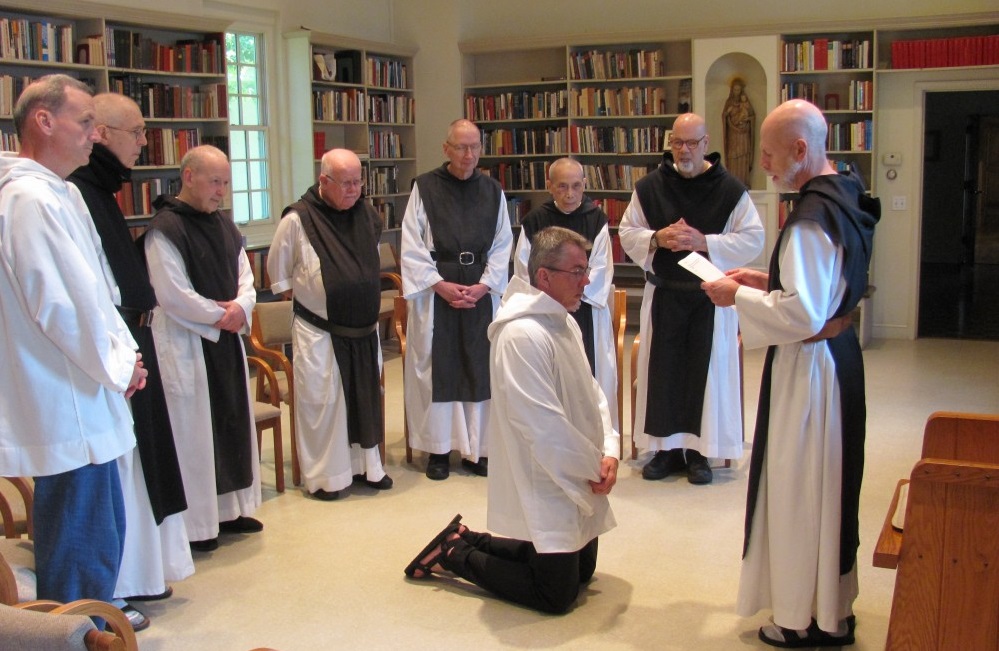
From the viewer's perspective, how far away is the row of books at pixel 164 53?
22.3ft

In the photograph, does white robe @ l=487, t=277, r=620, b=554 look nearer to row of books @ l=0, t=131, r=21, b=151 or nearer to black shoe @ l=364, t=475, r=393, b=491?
black shoe @ l=364, t=475, r=393, b=491

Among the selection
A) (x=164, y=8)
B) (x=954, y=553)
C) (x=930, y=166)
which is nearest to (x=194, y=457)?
(x=954, y=553)

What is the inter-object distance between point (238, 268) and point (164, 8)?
3.96 meters

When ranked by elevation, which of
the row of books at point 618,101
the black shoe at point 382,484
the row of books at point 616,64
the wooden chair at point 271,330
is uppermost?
the row of books at point 616,64

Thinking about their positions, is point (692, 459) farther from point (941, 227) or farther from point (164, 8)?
point (941, 227)

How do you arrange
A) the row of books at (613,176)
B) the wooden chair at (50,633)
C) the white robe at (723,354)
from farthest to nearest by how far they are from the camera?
the row of books at (613,176) → the white robe at (723,354) → the wooden chair at (50,633)

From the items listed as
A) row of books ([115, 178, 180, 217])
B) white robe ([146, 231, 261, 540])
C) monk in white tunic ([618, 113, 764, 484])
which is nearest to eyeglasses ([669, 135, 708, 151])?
monk in white tunic ([618, 113, 764, 484])

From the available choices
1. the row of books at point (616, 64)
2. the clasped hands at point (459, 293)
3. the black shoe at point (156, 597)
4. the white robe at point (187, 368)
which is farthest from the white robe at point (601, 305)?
the row of books at point (616, 64)

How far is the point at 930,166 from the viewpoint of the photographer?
43.7 ft

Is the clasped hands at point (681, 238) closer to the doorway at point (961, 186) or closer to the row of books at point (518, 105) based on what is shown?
the row of books at point (518, 105)

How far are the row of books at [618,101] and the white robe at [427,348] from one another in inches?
172

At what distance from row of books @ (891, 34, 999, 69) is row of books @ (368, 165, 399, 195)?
4.58 metres

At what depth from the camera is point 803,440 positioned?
2986 mm

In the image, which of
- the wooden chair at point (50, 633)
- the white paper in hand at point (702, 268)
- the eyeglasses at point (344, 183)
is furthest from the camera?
the eyeglasses at point (344, 183)
